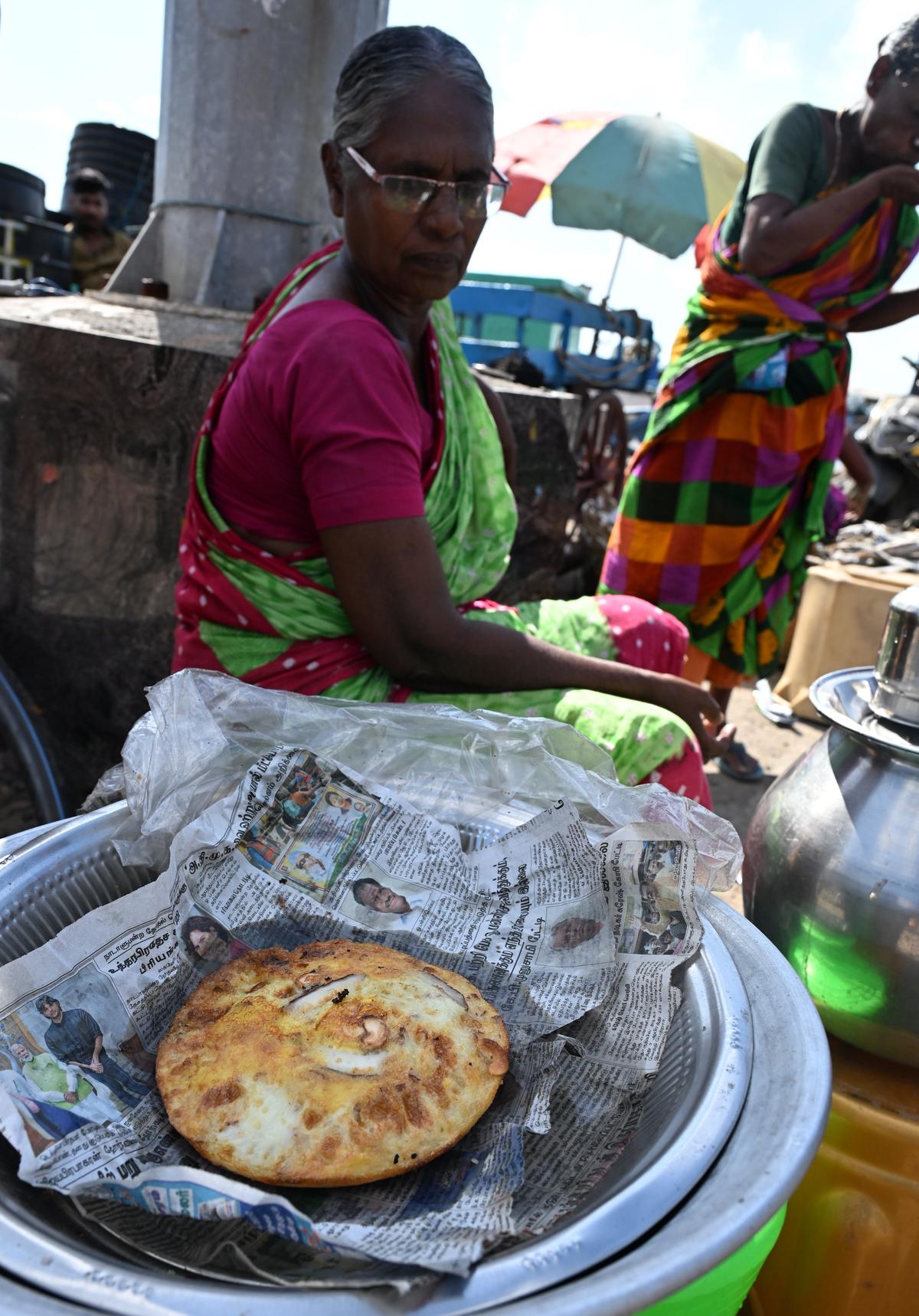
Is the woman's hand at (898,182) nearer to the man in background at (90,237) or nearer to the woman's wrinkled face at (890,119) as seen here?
the woman's wrinkled face at (890,119)

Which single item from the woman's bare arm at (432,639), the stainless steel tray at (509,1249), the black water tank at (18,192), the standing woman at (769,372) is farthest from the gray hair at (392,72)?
the black water tank at (18,192)

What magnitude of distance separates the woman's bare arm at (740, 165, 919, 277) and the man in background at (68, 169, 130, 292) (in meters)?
5.17

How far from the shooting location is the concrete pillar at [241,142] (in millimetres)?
2781

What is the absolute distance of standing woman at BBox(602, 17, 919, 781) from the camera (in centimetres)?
234

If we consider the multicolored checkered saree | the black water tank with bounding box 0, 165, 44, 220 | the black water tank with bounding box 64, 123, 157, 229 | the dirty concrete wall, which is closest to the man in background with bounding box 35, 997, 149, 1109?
the dirty concrete wall

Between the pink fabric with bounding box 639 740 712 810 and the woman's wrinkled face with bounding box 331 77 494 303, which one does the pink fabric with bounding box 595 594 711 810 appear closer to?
the pink fabric with bounding box 639 740 712 810

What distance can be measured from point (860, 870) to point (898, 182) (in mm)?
2052

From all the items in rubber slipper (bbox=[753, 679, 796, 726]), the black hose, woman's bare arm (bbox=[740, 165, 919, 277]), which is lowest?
rubber slipper (bbox=[753, 679, 796, 726])

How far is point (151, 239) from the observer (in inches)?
120

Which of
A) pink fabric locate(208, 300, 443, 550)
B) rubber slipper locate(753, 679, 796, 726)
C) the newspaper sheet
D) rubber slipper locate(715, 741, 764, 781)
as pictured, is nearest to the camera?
the newspaper sheet

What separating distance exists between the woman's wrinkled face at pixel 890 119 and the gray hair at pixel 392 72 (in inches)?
56.9

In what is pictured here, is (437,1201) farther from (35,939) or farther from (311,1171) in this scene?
(35,939)

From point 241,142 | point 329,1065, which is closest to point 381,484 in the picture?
point 329,1065

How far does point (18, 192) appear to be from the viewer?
6.35 metres
